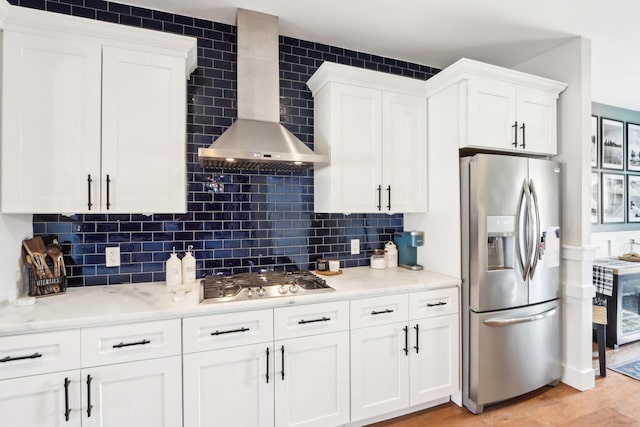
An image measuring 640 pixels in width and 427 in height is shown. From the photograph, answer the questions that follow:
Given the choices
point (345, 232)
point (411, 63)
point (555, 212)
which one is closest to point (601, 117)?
point (555, 212)

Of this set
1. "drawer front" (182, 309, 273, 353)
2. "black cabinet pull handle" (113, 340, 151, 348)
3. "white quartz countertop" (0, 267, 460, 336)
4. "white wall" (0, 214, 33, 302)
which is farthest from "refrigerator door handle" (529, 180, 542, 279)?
"white wall" (0, 214, 33, 302)

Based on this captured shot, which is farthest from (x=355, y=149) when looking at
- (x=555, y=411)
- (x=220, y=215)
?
(x=555, y=411)

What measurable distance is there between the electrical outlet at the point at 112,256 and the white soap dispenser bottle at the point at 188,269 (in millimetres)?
418

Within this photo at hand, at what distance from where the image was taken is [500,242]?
243 cm

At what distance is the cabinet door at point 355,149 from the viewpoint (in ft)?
8.00

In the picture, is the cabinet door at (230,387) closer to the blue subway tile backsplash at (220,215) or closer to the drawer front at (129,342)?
the drawer front at (129,342)

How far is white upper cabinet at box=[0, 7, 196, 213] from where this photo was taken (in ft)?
5.79

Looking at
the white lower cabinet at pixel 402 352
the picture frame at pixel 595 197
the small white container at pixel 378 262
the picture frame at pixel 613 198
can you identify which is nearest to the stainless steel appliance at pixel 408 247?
→ the small white container at pixel 378 262

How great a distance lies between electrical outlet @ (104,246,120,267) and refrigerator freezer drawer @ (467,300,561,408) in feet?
8.14

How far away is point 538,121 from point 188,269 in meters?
2.92

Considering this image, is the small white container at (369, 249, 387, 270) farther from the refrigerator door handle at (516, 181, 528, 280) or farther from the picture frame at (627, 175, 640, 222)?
the picture frame at (627, 175, 640, 222)

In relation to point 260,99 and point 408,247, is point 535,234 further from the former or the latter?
point 260,99

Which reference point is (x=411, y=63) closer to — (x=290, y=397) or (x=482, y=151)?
(x=482, y=151)

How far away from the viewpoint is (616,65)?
10.4 feet
